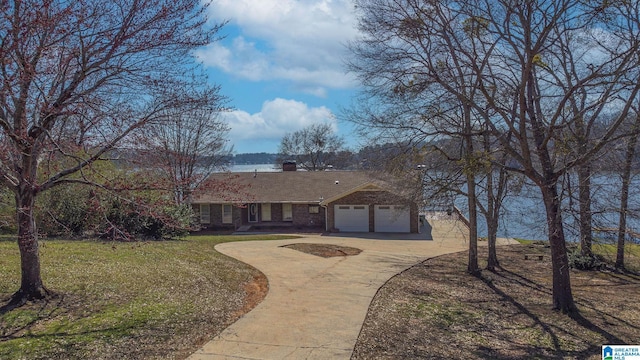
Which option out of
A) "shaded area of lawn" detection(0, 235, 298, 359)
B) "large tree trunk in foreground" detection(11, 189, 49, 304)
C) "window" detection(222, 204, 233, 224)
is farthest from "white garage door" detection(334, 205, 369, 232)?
"large tree trunk in foreground" detection(11, 189, 49, 304)

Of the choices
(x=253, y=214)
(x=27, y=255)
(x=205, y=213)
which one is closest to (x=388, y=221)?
(x=253, y=214)

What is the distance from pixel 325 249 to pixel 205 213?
593 inches

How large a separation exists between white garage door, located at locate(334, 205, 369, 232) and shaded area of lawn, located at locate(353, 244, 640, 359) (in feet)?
41.9

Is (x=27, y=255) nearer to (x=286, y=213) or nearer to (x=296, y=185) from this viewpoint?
(x=286, y=213)

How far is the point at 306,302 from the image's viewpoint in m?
10.6

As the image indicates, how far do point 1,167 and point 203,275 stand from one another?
21.3 feet

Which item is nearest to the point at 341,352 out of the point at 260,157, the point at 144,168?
the point at 144,168

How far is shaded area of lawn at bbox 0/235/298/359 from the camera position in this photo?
694 centimetres

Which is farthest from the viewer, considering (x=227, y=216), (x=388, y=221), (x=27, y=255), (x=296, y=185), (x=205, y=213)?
(x=296, y=185)

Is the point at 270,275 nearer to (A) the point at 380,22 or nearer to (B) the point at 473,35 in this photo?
(A) the point at 380,22

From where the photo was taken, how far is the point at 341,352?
7363mm

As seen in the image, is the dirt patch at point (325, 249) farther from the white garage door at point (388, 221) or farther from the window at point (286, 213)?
the window at point (286, 213)

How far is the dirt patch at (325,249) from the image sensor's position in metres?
18.9

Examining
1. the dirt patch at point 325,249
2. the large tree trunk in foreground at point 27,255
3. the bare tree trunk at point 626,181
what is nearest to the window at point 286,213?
the dirt patch at point 325,249
